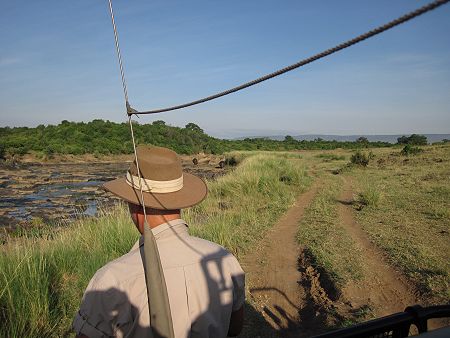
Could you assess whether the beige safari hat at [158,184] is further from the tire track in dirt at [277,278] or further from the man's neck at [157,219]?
the tire track in dirt at [277,278]

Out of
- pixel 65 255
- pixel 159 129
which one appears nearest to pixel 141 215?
pixel 65 255

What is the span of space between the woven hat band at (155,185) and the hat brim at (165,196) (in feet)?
0.05

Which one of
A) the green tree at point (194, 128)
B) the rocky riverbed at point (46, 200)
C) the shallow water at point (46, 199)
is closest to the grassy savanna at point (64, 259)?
the shallow water at point (46, 199)

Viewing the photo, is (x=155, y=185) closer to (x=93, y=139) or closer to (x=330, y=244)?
(x=330, y=244)

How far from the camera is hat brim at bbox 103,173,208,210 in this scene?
157 centimetres

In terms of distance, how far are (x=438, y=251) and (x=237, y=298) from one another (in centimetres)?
487

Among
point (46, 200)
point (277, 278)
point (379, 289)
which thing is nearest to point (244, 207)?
point (277, 278)

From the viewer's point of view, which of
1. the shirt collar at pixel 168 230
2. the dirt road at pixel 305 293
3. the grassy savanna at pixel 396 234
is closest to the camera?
the shirt collar at pixel 168 230

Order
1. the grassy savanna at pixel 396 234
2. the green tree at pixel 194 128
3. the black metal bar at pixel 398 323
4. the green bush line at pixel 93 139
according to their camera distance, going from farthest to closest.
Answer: the green tree at pixel 194 128 < the green bush line at pixel 93 139 < the grassy savanna at pixel 396 234 < the black metal bar at pixel 398 323

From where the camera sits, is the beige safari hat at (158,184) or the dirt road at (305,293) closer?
the beige safari hat at (158,184)

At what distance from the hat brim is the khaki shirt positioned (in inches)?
3.4

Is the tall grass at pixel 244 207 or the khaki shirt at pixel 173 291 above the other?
the khaki shirt at pixel 173 291

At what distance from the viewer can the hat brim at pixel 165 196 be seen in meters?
1.57

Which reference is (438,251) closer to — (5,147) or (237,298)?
(237,298)
